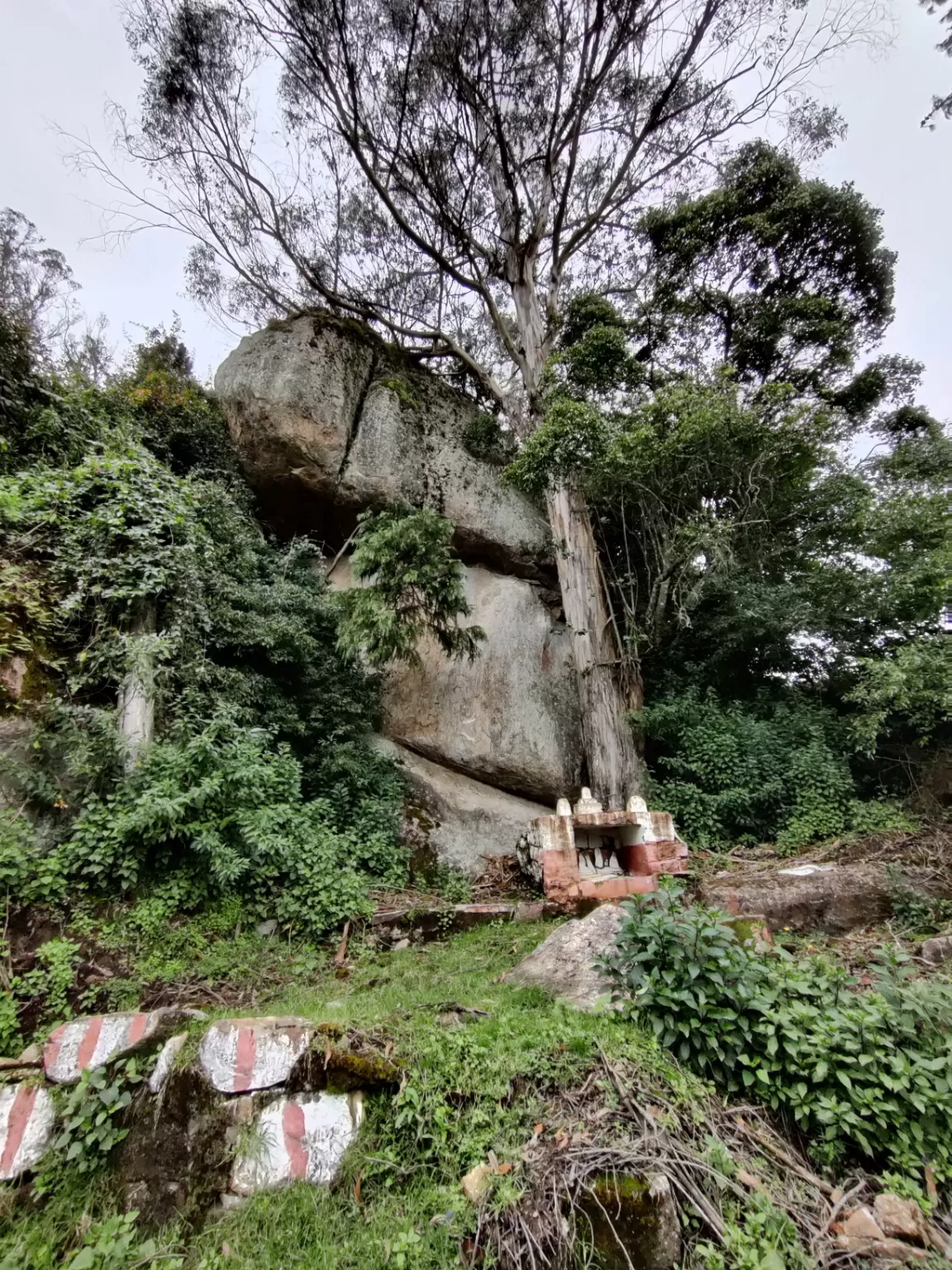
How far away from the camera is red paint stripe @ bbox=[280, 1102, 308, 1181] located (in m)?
2.13

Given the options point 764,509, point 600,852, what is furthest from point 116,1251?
point 764,509

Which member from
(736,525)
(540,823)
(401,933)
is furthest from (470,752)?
(736,525)

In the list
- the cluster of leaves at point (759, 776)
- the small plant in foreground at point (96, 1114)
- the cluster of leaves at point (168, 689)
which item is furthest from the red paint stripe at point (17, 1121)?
the cluster of leaves at point (759, 776)

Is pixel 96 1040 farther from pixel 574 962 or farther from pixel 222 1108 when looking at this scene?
pixel 574 962

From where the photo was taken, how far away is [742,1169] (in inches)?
76.8

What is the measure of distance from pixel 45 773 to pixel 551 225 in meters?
12.6

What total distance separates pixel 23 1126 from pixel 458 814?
16.2 feet

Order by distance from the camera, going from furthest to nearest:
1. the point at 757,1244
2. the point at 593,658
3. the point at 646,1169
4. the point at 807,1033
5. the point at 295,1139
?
the point at 593,658 → the point at 807,1033 → the point at 295,1139 → the point at 646,1169 → the point at 757,1244

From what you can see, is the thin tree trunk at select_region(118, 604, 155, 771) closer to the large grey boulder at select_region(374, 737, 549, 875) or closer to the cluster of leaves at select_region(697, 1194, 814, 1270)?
the large grey boulder at select_region(374, 737, 549, 875)

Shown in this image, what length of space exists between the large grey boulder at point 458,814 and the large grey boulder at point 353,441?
13.0 feet

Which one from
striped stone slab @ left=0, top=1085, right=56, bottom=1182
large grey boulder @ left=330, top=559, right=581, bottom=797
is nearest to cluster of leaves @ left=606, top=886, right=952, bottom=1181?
striped stone slab @ left=0, top=1085, right=56, bottom=1182

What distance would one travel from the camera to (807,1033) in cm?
231

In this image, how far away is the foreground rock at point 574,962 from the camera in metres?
3.01

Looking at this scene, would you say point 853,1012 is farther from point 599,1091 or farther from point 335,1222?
point 335,1222
